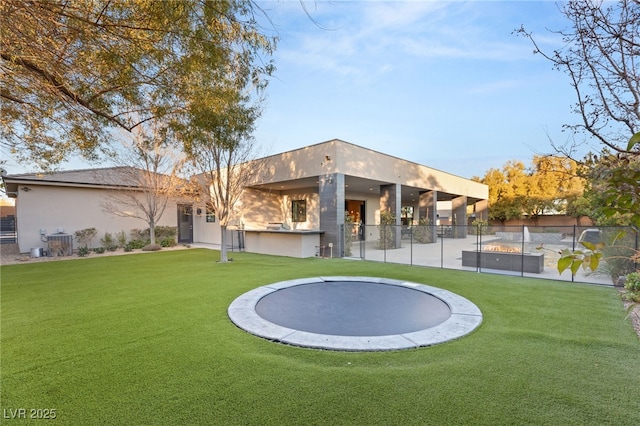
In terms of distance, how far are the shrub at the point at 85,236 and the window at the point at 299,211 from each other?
1026 centimetres

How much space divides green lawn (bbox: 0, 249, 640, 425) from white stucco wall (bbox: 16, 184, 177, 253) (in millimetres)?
10280

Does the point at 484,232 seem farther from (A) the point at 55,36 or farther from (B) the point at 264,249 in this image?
(A) the point at 55,36

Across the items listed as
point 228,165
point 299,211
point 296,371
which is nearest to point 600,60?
point 296,371

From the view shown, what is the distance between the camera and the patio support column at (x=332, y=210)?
11.8 m

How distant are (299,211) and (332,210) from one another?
6687 millimetres

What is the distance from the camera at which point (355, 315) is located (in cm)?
474

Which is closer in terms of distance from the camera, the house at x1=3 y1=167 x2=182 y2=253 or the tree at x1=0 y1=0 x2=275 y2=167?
the tree at x1=0 y1=0 x2=275 y2=167

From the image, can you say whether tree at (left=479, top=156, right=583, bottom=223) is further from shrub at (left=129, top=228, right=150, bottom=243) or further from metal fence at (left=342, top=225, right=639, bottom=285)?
shrub at (left=129, top=228, right=150, bottom=243)

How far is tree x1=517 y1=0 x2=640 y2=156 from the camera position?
247 centimetres

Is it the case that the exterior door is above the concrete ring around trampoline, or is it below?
above

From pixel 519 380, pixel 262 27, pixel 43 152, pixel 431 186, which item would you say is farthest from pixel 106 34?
pixel 431 186

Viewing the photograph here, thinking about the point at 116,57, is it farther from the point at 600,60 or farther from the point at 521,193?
the point at 521,193

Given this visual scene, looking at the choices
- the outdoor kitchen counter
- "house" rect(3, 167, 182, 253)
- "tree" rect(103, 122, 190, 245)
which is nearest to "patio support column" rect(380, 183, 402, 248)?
the outdoor kitchen counter

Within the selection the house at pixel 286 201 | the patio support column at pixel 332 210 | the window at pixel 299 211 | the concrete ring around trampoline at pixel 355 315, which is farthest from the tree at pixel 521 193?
the concrete ring around trampoline at pixel 355 315
